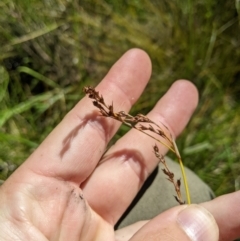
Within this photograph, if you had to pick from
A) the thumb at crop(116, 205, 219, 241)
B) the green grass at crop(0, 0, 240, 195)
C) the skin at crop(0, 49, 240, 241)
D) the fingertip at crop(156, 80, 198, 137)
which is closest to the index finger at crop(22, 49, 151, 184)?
the skin at crop(0, 49, 240, 241)

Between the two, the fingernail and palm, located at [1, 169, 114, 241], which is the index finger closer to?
palm, located at [1, 169, 114, 241]

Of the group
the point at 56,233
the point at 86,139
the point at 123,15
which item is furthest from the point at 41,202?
the point at 123,15

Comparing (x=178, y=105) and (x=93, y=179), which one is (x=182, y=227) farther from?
(x=178, y=105)

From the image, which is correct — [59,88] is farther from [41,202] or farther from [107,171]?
[41,202]

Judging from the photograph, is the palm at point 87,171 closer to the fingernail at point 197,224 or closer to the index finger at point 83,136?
the index finger at point 83,136

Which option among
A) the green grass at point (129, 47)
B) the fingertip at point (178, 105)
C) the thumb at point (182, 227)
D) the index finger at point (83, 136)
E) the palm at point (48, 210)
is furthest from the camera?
the green grass at point (129, 47)

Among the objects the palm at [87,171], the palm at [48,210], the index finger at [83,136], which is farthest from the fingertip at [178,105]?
the palm at [48,210]

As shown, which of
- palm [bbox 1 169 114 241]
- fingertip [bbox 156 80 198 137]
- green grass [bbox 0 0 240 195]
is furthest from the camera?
green grass [bbox 0 0 240 195]
